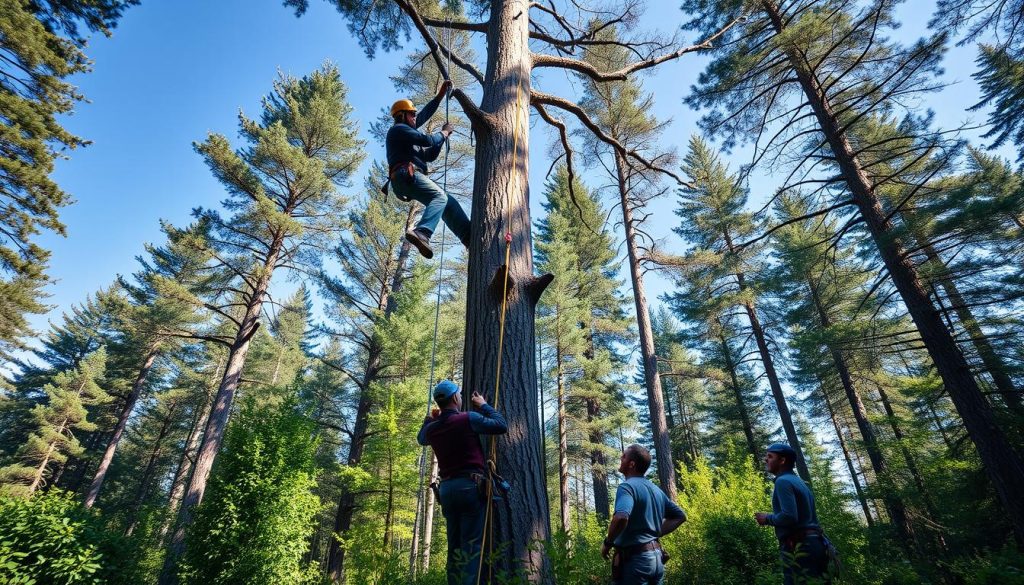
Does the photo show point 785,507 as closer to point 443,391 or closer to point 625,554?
point 625,554

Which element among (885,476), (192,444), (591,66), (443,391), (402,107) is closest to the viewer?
(443,391)

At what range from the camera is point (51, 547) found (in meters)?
5.85

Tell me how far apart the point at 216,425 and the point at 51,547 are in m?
4.42

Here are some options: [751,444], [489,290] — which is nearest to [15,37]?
[489,290]

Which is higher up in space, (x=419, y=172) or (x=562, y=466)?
(x=419, y=172)

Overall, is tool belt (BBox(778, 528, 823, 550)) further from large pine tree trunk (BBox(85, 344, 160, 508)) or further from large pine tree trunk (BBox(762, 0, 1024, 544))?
large pine tree trunk (BBox(85, 344, 160, 508))

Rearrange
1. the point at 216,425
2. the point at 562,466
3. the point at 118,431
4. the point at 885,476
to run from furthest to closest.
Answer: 1. the point at 118,431
2. the point at 562,466
3. the point at 885,476
4. the point at 216,425

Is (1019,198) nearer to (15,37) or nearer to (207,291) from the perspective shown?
(15,37)

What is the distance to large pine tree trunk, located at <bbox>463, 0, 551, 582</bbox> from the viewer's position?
2.20 m

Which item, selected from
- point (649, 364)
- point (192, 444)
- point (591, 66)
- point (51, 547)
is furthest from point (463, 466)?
point (192, 444)

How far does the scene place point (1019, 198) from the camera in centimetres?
556

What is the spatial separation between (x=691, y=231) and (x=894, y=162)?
7.28m

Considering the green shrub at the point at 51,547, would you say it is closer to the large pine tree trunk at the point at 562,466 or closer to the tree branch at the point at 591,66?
the tree branch at the point at 591,66

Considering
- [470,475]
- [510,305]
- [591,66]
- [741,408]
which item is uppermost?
[591,66]
